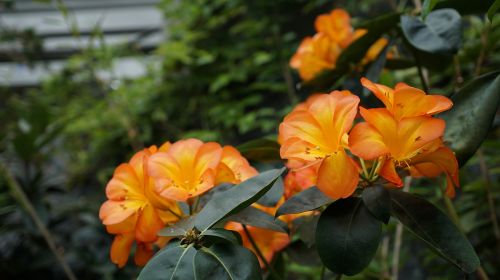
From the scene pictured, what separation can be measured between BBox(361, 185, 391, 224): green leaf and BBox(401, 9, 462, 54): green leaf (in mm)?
213

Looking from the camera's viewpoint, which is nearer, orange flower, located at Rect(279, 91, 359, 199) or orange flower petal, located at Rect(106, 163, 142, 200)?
orange flower, located at Rect(279, 91, 359, 199)

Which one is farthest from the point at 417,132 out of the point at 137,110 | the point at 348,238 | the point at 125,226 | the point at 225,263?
the point at 137,110

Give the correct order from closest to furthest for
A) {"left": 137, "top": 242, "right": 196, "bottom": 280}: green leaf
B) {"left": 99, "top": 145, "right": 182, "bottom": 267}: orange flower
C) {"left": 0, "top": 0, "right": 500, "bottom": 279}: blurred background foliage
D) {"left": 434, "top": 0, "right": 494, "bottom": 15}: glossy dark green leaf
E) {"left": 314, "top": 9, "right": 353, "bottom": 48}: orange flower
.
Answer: {"left": 137, "top": 242, "right": 196, "bottom": 280}: green leaf → {"left": 99, "top": 145, "right": 182, "bottom": 267}: orange flower → {"left": 434, "top": 0, "right": 494, "bottom": 15}: glossy dark green leaf → {"left": 314, "top": 9, "right": 353, "bottom": 48}: orange flower → {"left": 0, "top": 0, "right": 500, "bottom": 279}: blurred background foliage

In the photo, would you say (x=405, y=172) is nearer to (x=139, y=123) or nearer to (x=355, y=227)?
(x=355, y=227)

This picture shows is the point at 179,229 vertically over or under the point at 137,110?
over

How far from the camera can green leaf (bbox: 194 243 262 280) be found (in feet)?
1.36

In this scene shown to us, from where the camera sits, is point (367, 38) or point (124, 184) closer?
point (124, 184)

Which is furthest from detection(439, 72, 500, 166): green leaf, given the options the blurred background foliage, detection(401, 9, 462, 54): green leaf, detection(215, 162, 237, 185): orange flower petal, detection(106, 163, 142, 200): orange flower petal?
the blurred background foliage

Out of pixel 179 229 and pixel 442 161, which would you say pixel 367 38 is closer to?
pixel 442 161

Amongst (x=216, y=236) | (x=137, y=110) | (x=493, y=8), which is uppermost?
(x=493, y=8)

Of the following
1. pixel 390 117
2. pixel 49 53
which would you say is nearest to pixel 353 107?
pixel 390 117

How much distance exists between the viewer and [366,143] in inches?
16.5

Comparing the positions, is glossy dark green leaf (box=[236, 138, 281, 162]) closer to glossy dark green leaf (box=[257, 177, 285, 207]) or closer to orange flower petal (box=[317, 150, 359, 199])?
glossy dark green leaf (box=[257, 177, 285, 207])

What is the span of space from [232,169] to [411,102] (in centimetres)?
23
